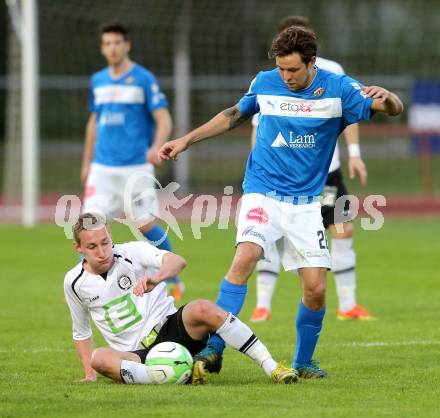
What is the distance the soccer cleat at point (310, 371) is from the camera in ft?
23.9

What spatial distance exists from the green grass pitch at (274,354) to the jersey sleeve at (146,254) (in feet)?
2.46

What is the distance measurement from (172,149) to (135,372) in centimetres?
140

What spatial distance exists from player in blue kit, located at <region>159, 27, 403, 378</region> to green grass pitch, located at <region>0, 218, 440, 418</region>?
49 cm

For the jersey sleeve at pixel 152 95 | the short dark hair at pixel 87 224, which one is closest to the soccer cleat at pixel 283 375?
the short dark hair at pixel 87 224

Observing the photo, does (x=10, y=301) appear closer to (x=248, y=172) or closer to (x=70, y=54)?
(x=248, y=172)

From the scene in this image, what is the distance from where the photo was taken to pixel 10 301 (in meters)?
11.7

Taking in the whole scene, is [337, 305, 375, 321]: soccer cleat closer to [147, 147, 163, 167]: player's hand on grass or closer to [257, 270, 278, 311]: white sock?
[257, 270, 278, 311]: white sock

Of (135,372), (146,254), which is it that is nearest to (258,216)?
(146,254)

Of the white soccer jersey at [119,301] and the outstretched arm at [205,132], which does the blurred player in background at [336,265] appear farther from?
the white soccer jersey at [119,301]

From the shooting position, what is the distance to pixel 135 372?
692cm

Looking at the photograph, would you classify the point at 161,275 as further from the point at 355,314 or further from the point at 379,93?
the point at 355,314

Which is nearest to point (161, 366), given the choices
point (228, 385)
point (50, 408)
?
point (228, 385)

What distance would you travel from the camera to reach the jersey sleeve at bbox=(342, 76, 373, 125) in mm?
7281

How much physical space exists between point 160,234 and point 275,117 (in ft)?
13.8
